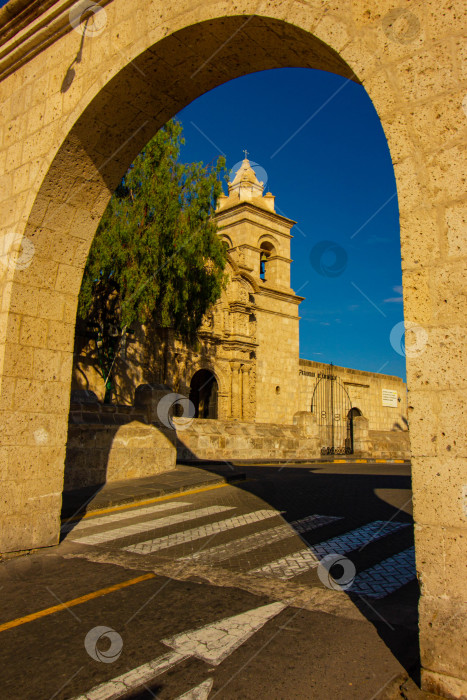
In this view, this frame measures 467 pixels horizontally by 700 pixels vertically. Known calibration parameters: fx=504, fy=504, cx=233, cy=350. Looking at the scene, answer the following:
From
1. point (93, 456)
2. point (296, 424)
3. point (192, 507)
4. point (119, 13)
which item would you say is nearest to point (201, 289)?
point (296, 424)

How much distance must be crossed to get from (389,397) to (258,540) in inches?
1142

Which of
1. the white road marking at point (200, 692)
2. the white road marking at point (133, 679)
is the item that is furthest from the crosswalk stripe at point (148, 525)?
the white road marking at point (200, 692)

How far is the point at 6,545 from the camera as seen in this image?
4695 mm

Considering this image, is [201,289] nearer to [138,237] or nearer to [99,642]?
[138,237]

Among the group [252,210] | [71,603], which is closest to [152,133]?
[71,603]

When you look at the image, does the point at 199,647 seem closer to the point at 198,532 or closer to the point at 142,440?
the point at 198,532

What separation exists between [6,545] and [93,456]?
11.8 ft

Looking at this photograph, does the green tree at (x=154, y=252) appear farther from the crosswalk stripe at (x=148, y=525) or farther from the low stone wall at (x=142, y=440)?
the crosswalk stripe at (x=148, y=525)

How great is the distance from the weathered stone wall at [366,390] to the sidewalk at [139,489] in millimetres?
16702

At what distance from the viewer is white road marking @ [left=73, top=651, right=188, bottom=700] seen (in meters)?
2.30

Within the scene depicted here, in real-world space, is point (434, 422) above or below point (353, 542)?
above

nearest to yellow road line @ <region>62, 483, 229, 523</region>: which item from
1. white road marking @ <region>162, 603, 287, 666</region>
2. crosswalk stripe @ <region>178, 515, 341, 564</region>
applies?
crosswalk stripe @ <region>178, 515, 341, 564</region>

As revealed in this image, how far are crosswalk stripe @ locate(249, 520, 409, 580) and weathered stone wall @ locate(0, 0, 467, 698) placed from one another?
74.7 inches

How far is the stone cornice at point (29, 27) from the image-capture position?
203 inches
